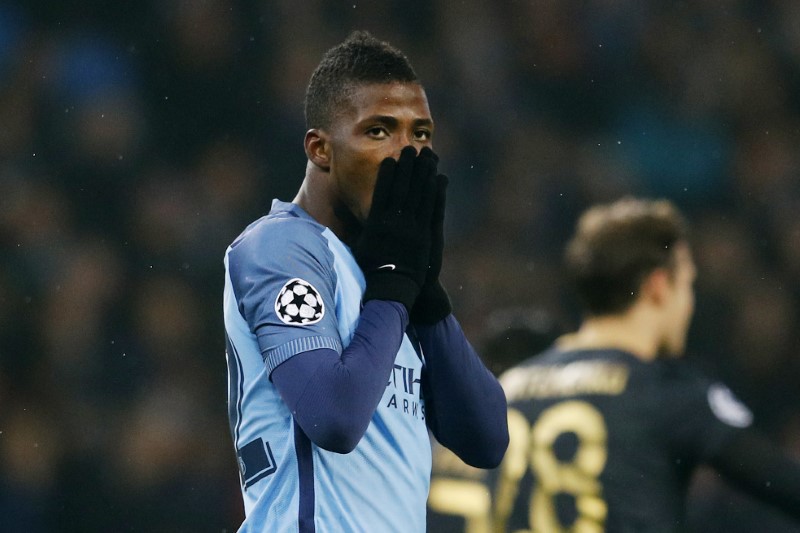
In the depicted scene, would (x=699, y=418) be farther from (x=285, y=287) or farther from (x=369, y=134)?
(x=285, y=287)

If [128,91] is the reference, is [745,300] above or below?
below

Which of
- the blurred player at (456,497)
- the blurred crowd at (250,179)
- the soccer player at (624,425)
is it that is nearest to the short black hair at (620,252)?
the soccer player at (624,425)

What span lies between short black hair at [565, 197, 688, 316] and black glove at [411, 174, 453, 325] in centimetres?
158

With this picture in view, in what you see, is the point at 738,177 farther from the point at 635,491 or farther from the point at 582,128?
the point at 635,491

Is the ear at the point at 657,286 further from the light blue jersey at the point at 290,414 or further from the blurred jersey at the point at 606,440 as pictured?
the light blue jersey at the point at 290,414

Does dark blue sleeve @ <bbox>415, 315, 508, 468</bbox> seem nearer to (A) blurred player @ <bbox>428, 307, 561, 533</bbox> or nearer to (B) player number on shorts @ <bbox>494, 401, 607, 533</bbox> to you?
(B) player number on shorts @ <bbox>494, 401, 607, 533</bbox>

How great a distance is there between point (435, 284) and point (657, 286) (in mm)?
1751

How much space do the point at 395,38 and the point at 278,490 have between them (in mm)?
6042

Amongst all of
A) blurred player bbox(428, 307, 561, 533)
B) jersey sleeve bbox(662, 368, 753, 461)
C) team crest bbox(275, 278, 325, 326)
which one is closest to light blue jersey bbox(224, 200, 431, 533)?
team crest bbox(275, 278, 325, 326)

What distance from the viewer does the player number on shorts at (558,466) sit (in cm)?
354

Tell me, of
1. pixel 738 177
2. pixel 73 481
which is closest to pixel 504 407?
pixel 73 481

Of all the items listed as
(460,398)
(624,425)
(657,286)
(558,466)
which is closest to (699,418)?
(624,425)

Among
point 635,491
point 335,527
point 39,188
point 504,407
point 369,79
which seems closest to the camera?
point 335,527

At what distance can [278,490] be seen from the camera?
204 cm
